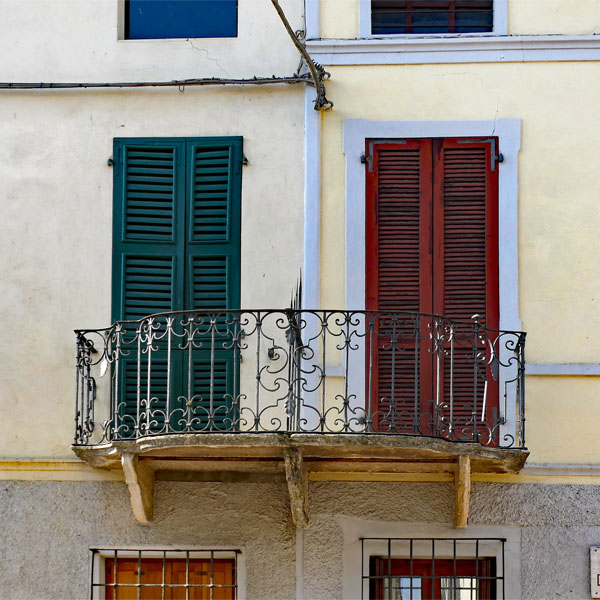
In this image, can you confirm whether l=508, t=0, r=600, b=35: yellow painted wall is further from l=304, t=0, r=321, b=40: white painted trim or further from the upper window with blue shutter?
the upper window with blue shutter

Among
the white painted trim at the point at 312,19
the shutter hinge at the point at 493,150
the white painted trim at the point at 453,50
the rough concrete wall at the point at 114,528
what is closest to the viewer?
the rough concrete wall at the point at 114,528

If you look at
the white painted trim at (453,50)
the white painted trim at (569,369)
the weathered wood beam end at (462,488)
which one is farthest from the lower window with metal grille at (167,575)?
the white painted trim at (453,50)

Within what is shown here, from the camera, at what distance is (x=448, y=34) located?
504 inches

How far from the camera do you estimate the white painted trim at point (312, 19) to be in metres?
12.8

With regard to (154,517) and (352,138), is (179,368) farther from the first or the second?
(352,138)

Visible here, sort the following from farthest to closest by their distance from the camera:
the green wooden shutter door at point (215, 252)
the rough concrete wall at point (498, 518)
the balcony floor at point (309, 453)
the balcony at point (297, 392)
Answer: the green wooden shutter door at point (215, 252) < the rough concrete wall at point (498, 518) < the balcony at point (297, 392) < the balcony floor at point (309, 453)

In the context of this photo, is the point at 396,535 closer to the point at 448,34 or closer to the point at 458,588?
the point at 458,588

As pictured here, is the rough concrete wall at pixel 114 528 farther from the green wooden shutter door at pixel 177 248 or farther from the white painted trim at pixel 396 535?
the green wooden shutter door at pixel 177 248

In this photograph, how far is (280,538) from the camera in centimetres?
1223

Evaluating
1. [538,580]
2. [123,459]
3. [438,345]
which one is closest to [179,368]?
[123,459]

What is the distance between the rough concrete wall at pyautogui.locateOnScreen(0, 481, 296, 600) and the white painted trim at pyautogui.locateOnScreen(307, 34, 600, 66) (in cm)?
344

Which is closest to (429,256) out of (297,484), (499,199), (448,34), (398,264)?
(398,264)

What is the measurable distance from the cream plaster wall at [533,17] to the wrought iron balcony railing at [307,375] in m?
2.34

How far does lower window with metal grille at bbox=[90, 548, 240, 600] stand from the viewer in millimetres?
12312
